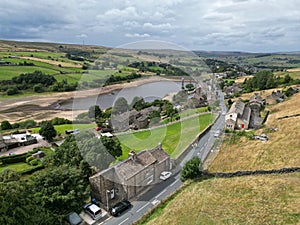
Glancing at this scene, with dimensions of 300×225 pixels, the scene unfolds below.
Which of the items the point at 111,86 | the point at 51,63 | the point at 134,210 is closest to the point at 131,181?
the point at 134,210

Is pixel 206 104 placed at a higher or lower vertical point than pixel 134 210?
higher

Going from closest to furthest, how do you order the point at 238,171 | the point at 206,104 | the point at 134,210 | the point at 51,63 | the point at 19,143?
the point at 134,210 → the point at 238,171 → the point at 19,143 → the point at 206,104 → the point at 51,63

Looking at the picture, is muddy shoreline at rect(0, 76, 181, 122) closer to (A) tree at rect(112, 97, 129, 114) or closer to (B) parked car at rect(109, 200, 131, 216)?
(A) tree at rect(112, 97, 129, 114)

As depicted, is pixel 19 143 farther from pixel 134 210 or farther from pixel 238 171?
pixel 238 171

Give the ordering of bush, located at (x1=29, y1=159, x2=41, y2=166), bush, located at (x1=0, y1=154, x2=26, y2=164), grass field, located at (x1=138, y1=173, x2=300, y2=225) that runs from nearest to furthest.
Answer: grass field, located at (x1=138, y1=173, x2=300, y2=225) < bush, located at (x1=29, y1=159, x2=41, y2=166) < bush, located at (x1=0, y1=154, x2=26, y2=164)

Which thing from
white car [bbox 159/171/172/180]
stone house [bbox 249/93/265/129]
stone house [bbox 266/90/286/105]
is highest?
stone house [bbox 266/90/286/105]

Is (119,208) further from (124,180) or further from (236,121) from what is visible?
(236,121)

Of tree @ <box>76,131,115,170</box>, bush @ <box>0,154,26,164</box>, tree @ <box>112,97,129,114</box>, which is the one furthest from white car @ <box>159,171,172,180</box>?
tree @ <box>112,97,129,114</box>

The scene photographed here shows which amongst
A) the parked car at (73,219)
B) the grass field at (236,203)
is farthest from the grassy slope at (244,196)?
the parked car at (73,219)
